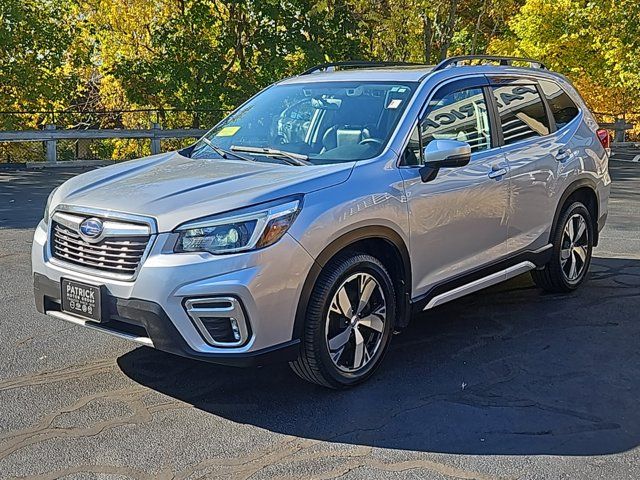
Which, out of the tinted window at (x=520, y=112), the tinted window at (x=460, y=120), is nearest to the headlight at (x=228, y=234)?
the tinted window at (x=460, y=120)

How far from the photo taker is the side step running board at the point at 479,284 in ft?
15.5

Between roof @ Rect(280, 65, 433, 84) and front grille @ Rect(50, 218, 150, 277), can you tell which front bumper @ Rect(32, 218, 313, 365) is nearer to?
front grille @ Rect(50, 218, 150, 277)

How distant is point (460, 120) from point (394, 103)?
1.84 feet

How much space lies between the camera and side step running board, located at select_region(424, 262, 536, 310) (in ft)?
15.5

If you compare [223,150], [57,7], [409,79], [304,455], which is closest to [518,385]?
[304,455]

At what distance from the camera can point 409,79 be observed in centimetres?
487

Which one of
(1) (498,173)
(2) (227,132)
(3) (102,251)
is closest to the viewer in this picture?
Result: (3) (102,251)

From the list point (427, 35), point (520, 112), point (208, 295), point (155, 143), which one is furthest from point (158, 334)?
point (427, 35)

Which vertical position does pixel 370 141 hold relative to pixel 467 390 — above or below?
above

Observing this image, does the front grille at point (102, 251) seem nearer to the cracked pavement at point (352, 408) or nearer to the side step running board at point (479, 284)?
the cracked pavement at point (352, 408)

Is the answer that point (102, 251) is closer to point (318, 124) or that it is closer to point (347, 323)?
point (347, 323)

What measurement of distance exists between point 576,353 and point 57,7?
794 inches

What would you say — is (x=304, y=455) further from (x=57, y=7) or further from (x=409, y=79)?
(x=57, y=7)

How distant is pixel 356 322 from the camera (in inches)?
163
